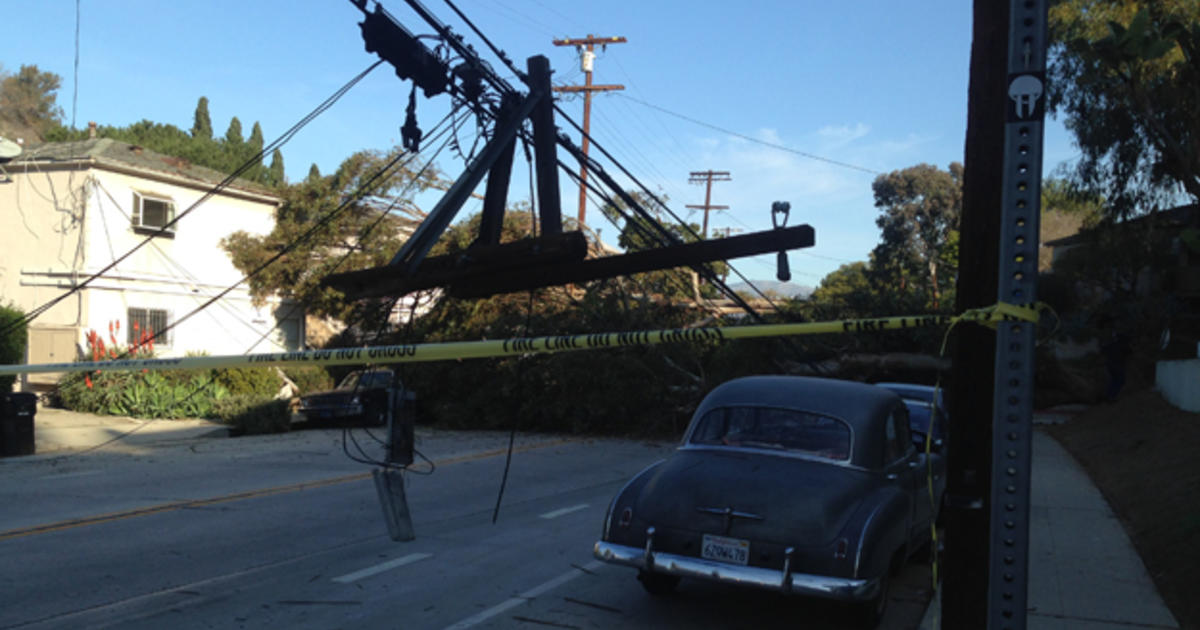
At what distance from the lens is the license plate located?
6.21 meters

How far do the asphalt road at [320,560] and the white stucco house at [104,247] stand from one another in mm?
12921

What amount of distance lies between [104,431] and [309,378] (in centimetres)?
1063

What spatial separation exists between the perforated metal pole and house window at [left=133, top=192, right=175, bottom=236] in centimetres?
2731

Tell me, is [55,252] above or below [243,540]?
above

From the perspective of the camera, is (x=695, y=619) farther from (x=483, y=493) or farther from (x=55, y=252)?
(x=55, y=252)

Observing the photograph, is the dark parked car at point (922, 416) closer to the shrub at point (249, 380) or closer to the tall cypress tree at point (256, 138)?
the shrub at point (249, 380)

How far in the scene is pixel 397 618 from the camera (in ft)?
21.6

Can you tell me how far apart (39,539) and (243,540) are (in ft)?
6.08

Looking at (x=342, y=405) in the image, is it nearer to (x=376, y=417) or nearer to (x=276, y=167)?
(x=376, y=417)

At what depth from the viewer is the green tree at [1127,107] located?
2341 centimetres

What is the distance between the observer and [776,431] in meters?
7.48

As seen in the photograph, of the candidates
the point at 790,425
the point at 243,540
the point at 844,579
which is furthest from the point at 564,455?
the point at 844,579

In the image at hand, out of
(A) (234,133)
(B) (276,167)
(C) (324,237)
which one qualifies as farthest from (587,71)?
(A) (234,133)

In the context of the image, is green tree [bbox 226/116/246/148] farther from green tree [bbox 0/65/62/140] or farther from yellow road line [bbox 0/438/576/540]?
yellow road line [bbox 0/438/576/540]
